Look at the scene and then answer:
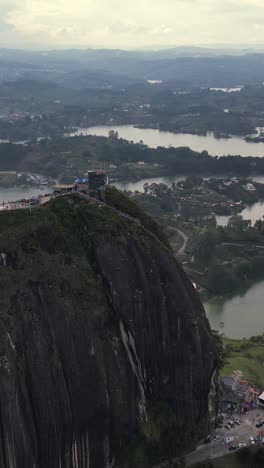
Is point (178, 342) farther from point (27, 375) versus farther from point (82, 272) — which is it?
point (27, 375)

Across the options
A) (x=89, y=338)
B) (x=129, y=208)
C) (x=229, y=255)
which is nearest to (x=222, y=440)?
(x=89, y=338)

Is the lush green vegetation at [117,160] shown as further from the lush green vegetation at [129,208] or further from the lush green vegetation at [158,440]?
the lush green vegetation at [158,440]

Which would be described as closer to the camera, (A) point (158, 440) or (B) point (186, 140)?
(A) point (158, 440)

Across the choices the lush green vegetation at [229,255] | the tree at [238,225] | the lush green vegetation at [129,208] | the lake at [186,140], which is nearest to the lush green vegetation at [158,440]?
the lush green vegetation at [129,208]

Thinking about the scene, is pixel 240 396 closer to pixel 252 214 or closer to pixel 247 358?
pixel 247 358

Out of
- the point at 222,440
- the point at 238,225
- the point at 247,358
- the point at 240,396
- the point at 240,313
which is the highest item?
the point at 238,225
